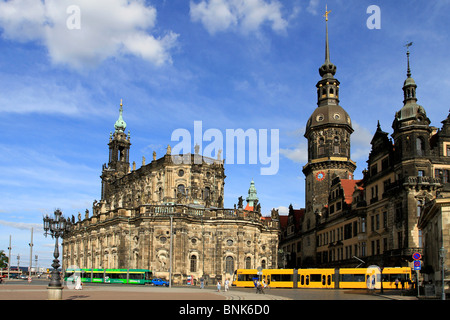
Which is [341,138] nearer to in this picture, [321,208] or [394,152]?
[321,208]

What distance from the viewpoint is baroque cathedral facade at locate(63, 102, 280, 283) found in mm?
70812

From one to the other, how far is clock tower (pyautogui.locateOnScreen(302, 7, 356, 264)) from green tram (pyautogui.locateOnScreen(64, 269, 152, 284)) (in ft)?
98.2

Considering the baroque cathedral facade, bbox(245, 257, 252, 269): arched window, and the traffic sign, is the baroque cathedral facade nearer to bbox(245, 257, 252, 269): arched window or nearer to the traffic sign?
bbox(245, 257, 252, 269): arched window

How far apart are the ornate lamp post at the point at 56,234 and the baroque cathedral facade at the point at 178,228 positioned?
27823 mm

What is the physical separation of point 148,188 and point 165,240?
509 inches

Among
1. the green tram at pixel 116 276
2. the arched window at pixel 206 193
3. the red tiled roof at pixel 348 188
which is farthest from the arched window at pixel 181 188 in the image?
the red tiled roof at pixel 348 188

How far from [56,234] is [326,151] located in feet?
187

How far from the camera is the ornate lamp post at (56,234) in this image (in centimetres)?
2758

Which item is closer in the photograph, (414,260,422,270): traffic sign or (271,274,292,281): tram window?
(414,260,422,270): traffic sign

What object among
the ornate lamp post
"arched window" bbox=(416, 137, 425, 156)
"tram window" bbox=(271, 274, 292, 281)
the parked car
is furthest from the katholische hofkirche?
the ornate lamp post

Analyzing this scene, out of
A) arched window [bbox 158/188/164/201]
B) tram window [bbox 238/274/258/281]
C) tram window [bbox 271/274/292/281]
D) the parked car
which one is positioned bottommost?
the parked car

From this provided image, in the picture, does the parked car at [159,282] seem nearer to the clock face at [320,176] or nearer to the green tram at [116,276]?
the green tram at [116,276]
